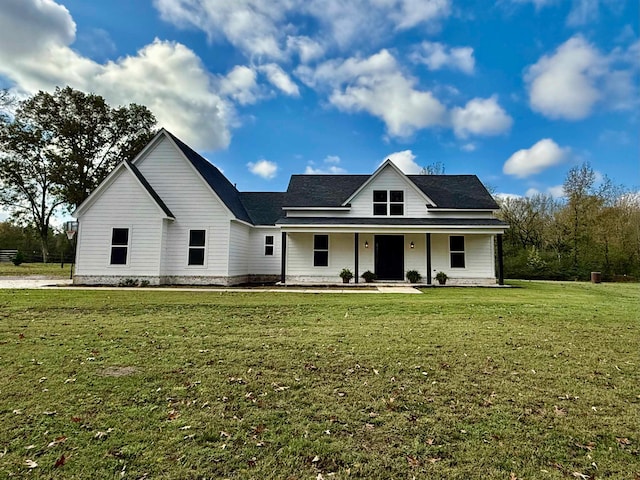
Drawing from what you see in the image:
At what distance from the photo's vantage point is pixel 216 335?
259 inches

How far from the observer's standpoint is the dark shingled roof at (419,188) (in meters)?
19.5

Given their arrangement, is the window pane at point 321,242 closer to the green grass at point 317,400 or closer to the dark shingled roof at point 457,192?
the dark shingled roof at point 457,192

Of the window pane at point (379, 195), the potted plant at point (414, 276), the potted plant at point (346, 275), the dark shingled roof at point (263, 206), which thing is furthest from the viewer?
the dark shingled roof at point (263, 206)

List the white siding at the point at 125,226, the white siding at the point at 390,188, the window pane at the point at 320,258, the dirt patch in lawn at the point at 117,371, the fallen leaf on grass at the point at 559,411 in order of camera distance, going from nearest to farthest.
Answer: the fallen leaf on grass at the point at 559,411 → the dirt patch in lawn at the point at 117,371 → the white siding at the point at 125,226 → the window pane at the point at 320,258 → the white siding at the point at 390,188

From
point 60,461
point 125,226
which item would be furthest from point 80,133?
point 60,461

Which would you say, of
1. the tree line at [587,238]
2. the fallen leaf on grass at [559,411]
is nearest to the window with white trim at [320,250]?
the fallen leaf on grass at [559,411]

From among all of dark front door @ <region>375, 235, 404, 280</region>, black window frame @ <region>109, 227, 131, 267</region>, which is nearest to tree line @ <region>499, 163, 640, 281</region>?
dark front door @ <region>375, 235, 404, 280</region>

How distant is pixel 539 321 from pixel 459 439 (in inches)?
252

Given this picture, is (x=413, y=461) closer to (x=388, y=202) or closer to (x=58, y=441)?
(x=58, y=441)

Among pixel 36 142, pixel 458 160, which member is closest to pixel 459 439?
pixel 458 160

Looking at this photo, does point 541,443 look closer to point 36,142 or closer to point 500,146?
point 500,146

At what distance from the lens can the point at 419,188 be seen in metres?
19.6

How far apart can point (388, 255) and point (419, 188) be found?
4.31 m

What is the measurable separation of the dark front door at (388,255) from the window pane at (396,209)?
52.6 inches
